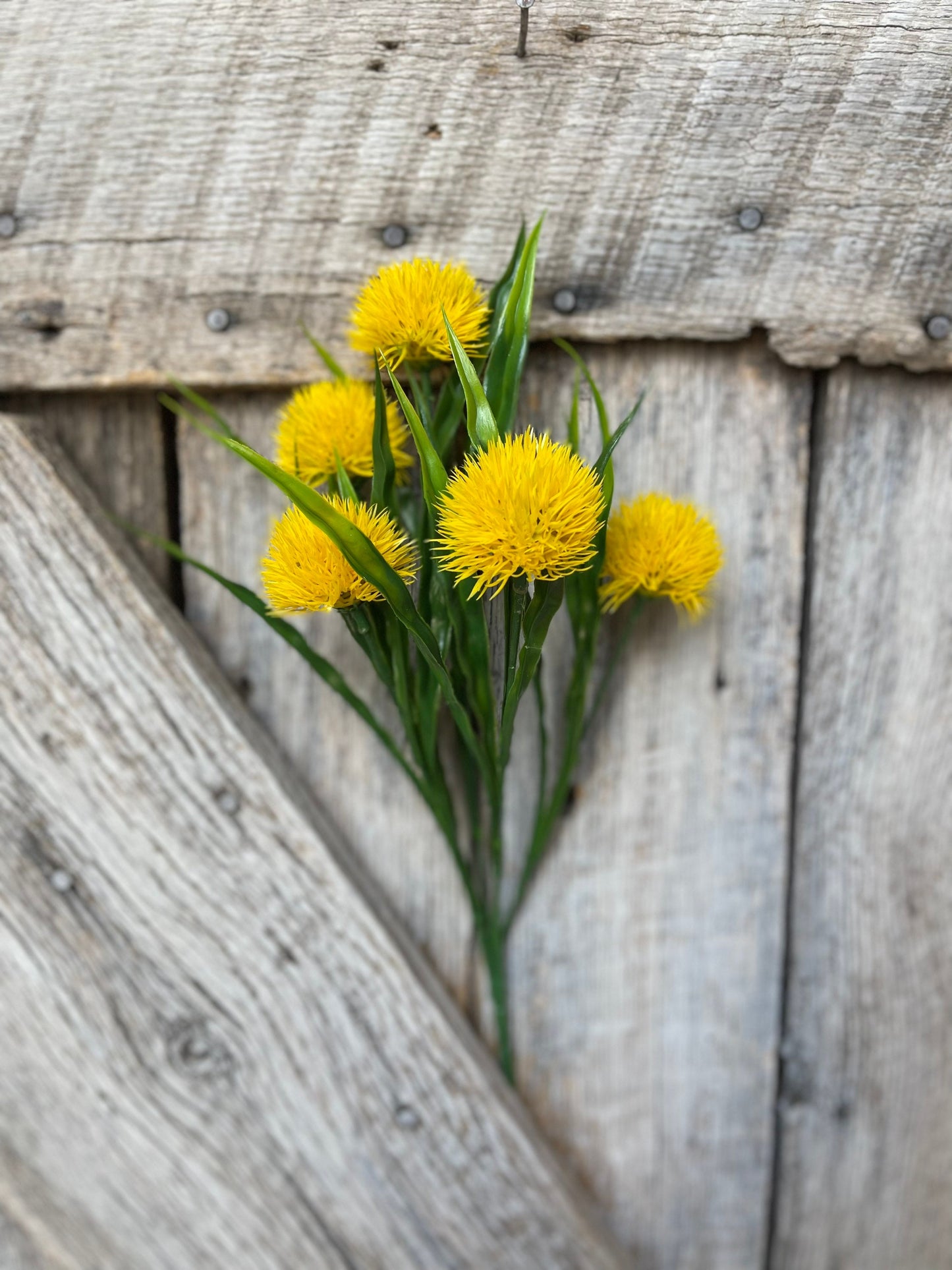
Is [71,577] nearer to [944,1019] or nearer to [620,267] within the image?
[620,267]

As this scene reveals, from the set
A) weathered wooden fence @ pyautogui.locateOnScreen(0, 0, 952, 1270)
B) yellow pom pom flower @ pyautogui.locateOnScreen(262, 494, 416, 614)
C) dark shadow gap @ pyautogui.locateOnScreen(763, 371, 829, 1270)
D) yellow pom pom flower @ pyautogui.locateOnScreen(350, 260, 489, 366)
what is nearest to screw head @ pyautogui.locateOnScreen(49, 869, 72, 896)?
weathered wooden fence @ pyautogui.locateOnScreen(0, 0, 952, 1270)

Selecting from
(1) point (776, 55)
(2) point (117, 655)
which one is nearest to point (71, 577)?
(2) point (117, 655)

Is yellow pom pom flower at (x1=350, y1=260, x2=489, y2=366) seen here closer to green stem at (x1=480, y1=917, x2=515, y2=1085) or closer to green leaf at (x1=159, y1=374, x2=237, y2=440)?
green leaf at (x1=159, y1=374, x2=237, y2=440)

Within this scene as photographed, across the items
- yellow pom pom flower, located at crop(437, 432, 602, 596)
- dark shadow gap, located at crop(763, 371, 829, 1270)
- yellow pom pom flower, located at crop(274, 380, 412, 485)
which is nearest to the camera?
yellow pom pom flower, located at crop(437, 432, 602, 596)

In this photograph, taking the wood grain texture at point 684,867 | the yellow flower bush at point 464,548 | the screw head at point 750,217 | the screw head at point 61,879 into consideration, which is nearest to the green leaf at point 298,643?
the yellow flower bush at point 464,548

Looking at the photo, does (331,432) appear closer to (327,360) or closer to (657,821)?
(327,360)
